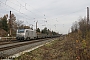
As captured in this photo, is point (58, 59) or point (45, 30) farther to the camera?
point (45, 30)

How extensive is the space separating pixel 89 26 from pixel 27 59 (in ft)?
62.0

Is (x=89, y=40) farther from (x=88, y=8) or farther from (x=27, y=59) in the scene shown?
(x=88, y=8)

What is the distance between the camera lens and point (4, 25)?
71.9 m

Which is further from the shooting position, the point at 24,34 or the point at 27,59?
the point at 24,34

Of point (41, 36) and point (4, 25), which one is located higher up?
point (4, 25)

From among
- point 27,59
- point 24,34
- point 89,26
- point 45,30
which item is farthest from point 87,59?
point 45,30

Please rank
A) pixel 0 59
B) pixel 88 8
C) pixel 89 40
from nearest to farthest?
pixel 0 59, pixel 89 40, pixel 88 8

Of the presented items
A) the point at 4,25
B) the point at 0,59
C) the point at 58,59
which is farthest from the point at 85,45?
the point at 4,25

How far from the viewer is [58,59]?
983 centimetres

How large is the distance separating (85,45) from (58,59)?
219 centimetres

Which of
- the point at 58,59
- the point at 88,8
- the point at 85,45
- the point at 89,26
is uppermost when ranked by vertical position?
the point at 88,8

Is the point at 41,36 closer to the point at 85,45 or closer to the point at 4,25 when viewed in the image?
the point at 4,25

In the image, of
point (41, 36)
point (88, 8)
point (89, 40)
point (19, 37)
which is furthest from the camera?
point (41, 36)

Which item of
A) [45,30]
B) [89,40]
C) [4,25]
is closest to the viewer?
[89,40]
